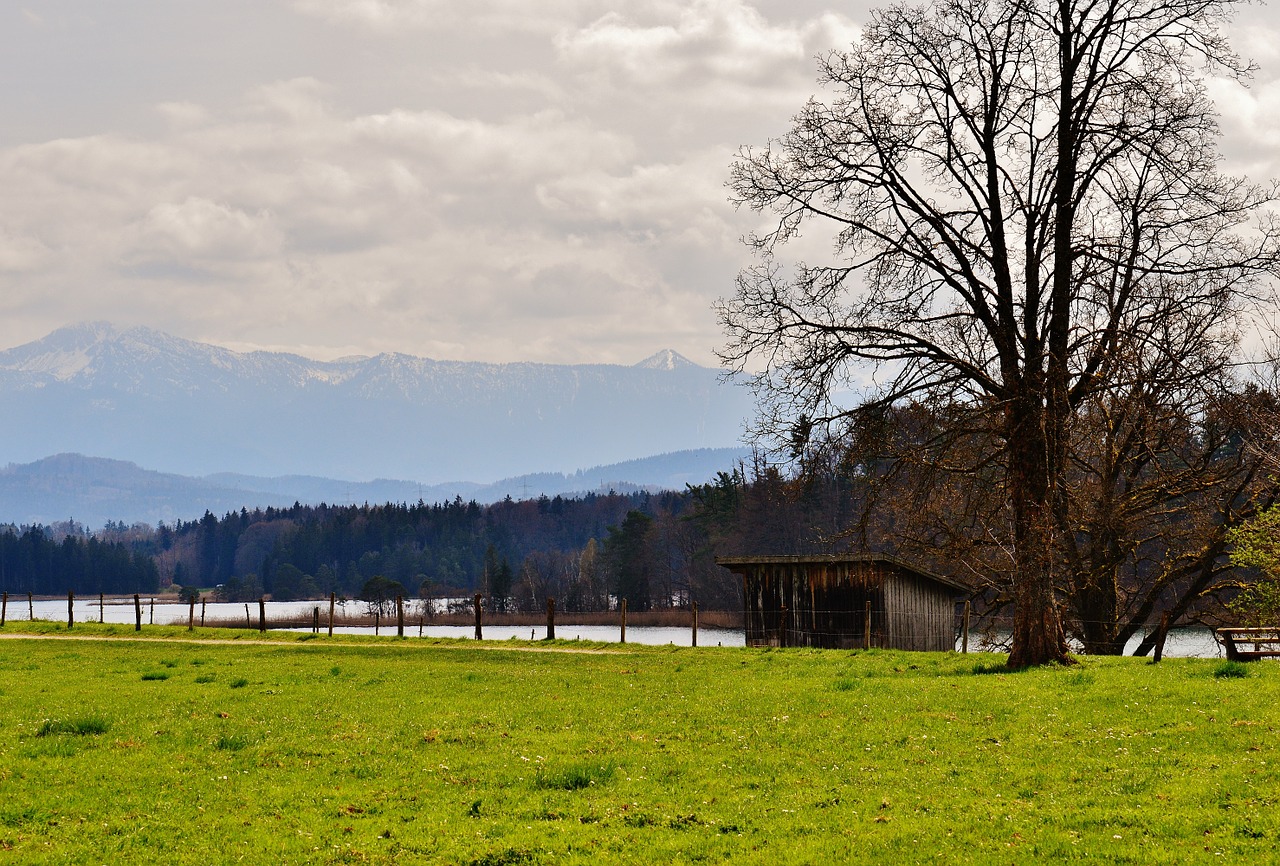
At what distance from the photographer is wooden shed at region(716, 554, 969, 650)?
42625 millimetres

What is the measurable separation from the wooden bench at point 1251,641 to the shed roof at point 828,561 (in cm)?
1735

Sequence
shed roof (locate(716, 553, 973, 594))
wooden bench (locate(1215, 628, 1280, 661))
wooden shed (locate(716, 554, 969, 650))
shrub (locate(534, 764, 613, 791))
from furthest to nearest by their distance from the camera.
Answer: wooden shed (locate(716, 554, 969, 650))
shed roof (locate(716, 553, 973, 594))
wooden bench (locate(1215, 628, 1280, 661))
shrub (locate(534, 764, 613, 791))

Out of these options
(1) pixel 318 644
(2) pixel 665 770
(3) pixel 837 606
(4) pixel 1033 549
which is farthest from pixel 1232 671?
(1) pixel 318 644

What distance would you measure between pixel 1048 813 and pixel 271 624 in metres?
106

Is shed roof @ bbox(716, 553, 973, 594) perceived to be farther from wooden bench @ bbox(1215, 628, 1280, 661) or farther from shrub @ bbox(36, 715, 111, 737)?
shrub @ bbox(36, 715, 111, 737)

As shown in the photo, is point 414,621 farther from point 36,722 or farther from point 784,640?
point 36,722

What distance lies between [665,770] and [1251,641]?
15.9m

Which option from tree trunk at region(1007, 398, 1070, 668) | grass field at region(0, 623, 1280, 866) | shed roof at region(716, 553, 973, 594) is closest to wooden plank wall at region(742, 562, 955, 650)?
shed roof at region(716, 553, 973, 594)

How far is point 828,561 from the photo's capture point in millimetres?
43469

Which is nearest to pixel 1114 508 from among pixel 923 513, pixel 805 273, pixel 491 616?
pixel 923 513

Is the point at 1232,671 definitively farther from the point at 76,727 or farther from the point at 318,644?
the point at 318,644

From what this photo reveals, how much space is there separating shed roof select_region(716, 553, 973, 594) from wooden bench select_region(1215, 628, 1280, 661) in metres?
17.4

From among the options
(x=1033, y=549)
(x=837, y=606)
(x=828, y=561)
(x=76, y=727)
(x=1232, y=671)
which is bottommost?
(x=837, y=606)

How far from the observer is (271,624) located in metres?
108
